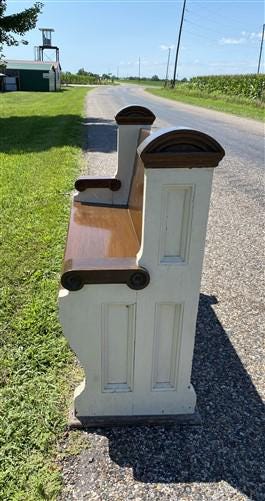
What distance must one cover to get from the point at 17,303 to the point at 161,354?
1.39 meters

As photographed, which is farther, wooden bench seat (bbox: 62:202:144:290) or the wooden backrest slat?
the wooden backrest slat

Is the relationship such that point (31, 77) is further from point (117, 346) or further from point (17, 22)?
point (117, 346)

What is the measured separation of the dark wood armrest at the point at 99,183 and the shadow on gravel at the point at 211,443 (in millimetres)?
1395

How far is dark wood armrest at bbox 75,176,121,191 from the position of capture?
3244 millimetres

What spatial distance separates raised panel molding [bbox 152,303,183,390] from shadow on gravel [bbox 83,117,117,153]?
819 centimetres

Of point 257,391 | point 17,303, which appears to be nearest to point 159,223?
point 257,391

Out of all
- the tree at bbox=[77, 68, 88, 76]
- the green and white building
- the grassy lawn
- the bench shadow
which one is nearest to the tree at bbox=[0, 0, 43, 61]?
the bench shadow

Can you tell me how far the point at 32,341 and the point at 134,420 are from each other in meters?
0.87

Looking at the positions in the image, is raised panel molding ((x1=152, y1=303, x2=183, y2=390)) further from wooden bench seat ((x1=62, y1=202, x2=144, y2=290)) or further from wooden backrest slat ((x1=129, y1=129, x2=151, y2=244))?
wooden backrest slat ((x1=129, y1=129, x2=151, y2=244))

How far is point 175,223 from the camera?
193cm

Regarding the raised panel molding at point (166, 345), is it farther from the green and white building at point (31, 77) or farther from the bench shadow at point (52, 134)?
the green and white building at point (31, 77)

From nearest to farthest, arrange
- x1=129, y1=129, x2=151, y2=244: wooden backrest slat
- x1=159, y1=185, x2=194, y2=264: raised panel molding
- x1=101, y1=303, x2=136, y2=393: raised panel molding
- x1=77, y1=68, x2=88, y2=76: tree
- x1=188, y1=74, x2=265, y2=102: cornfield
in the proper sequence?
x1=159, y1=185, x2=194, y2=264: raised panel molding, x1=101, y1=303, x2=136, y2=393: raised panel molding, x1=129, y1=129, x2=151, y2=244: wooden backrest slat, x1=188, y1=74, x2=265, y2=102: cornfield, x1=77, y1=68, x2=88, y2=76: tree

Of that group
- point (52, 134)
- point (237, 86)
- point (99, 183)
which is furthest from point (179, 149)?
point (237, 86)

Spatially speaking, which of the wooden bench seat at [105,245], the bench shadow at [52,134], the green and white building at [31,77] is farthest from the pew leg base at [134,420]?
the green and white building at [31,77]
